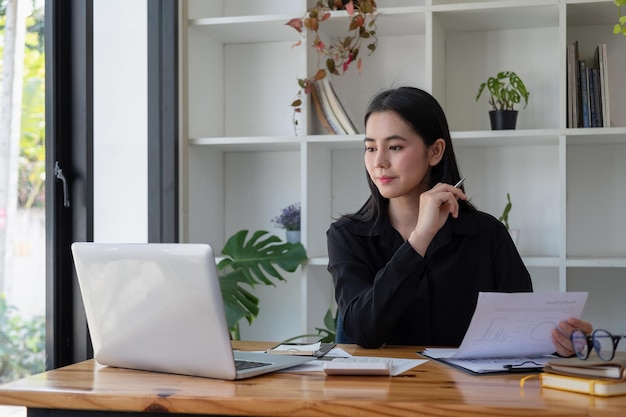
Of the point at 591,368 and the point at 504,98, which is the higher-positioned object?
the point at 504,98

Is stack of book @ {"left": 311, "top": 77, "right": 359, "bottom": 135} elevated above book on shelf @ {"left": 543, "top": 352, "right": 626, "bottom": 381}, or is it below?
above

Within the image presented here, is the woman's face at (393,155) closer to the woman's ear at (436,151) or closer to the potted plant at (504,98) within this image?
the woman's ear at (436,151)

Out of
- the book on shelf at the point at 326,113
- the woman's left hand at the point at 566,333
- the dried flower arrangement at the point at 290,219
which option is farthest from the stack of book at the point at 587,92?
the woman's left hand at the point at 566,333

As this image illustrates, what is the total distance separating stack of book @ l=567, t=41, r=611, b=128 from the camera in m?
3.12

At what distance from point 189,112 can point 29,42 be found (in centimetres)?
99

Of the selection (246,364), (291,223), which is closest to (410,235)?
(246,364)

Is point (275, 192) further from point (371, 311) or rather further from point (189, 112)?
point (371, 311)

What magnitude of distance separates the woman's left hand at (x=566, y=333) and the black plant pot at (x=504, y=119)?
1585 mm

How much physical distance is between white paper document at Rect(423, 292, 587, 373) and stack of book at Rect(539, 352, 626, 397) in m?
0.15

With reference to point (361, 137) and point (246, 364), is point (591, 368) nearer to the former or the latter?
point (246, 364)

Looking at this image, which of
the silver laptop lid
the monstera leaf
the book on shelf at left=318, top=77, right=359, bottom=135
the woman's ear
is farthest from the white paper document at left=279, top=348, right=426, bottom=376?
the book on shelf at left=318, top=77, right=359, bottom=135

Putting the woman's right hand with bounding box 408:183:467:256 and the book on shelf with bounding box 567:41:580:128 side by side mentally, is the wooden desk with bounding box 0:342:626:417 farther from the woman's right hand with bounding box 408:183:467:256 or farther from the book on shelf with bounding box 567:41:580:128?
the book on shelf with bounding box 567:41:580:128

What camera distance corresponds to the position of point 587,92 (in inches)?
124

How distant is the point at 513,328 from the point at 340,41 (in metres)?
1.97
